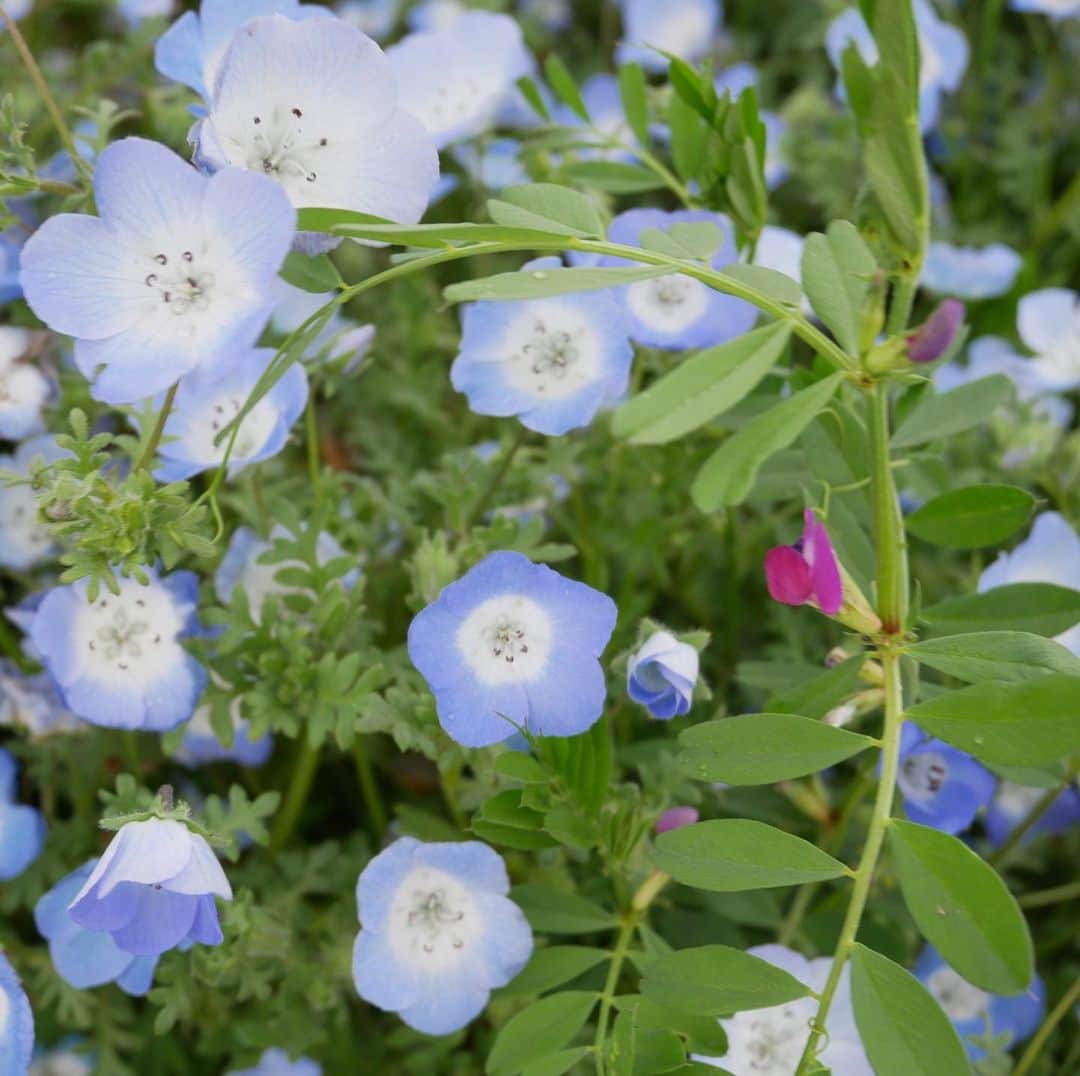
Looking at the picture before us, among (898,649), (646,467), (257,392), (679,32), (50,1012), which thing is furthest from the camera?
(679,32)

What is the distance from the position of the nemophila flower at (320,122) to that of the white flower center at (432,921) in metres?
0.59

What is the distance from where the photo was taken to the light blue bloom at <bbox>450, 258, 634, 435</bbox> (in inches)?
50.8

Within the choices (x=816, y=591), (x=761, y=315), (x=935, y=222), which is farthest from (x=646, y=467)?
(x=935, y=222)

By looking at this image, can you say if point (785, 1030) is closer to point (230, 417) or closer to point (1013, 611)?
point (1013, 611)

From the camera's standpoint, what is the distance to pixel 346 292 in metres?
0.97

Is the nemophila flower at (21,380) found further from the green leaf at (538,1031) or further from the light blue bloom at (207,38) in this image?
the green leaf at (538,1031)

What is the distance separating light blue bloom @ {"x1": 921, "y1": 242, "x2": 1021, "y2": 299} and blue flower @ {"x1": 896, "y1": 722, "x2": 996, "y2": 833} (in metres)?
0.85

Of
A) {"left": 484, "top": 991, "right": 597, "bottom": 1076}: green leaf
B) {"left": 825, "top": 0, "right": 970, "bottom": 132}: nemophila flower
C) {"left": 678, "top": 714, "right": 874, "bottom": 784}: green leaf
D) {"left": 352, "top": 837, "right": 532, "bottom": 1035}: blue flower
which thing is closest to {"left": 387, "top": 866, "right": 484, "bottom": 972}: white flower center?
{"left": 352, "top": 837, "right": 532, "bottom": 1035}: blue flower

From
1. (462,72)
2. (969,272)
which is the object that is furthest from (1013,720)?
(462,72)

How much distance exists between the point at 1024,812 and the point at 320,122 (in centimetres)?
112

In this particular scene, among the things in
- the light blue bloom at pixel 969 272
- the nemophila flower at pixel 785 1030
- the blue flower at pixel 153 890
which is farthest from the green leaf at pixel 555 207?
the light blue bloom at pixel 969 272

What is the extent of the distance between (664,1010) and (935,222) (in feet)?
4.85

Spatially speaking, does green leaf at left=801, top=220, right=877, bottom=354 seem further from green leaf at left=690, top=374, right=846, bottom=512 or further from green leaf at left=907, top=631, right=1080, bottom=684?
green leaf at left=907, top=631, right=1080, bottom=684

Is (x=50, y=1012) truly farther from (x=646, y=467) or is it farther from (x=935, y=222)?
(x=935, y=222)
